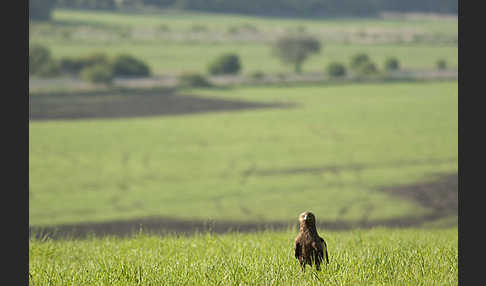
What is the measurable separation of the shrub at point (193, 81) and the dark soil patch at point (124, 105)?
5.26 metres

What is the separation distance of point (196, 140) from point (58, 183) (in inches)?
511

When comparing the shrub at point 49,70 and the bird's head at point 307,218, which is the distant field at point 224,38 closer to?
the shrub at point 49,70

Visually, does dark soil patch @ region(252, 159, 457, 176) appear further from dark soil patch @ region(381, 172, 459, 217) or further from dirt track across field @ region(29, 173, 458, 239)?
dirt track across field @ region(29, 173, 458, 239)

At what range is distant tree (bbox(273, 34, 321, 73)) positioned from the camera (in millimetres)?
88250

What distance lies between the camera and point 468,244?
4.96 metres

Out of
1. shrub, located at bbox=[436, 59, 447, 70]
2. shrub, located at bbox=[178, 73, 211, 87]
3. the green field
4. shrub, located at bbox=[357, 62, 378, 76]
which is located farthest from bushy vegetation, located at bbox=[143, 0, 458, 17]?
the green field

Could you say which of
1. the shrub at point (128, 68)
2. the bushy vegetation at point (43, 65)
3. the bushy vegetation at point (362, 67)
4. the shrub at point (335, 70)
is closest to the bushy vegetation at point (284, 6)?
the bushy vegetation at point (362, 67)

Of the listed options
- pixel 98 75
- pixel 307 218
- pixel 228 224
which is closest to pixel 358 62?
pixel 98 75

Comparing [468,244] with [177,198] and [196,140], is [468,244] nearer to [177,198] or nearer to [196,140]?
[177,198]

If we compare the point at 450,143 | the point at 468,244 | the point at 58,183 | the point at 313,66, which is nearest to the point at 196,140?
the point at 58,183

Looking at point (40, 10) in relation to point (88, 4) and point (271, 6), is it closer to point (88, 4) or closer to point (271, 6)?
point (88, 4)

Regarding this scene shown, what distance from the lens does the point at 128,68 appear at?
76375 millimetres

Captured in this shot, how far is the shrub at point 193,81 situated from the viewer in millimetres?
70938

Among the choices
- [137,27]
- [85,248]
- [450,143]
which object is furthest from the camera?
[137,27]
